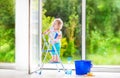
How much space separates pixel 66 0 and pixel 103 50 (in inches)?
35.5

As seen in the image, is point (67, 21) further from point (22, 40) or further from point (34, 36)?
point (22, 40)

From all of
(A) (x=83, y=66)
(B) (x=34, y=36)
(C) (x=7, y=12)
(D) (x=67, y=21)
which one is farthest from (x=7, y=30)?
(A) (x=83, y=66)

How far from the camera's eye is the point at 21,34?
3.69m

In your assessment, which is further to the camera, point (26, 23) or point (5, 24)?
point (5, 24)

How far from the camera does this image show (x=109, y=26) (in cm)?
378

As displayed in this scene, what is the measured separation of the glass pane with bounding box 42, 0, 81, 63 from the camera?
12.5ft

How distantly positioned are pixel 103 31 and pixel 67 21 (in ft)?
1.77

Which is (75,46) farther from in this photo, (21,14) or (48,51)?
(21,14)

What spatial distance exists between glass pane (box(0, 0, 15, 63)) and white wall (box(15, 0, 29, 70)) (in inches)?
10.3

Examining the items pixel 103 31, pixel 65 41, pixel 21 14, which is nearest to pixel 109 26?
pixel 103 31

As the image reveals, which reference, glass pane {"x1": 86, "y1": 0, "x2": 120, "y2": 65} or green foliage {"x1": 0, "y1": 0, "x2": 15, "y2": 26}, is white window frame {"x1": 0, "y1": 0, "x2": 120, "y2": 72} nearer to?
glass pane {"x1": 86, "y1": 0, "x2": 120, "y2": 65}

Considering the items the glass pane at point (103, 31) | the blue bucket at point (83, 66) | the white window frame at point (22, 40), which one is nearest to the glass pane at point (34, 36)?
the white window frame at point (22, 40)

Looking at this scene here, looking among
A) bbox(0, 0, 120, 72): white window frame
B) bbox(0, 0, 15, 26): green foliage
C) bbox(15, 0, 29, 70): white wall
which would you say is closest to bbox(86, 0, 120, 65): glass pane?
bbox(0, 0, 120, 72): white window frame

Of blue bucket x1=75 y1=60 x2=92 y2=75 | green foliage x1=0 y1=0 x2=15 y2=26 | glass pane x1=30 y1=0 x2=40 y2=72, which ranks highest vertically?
green foliage x1=0 y1=0 x2=15 y2=26
